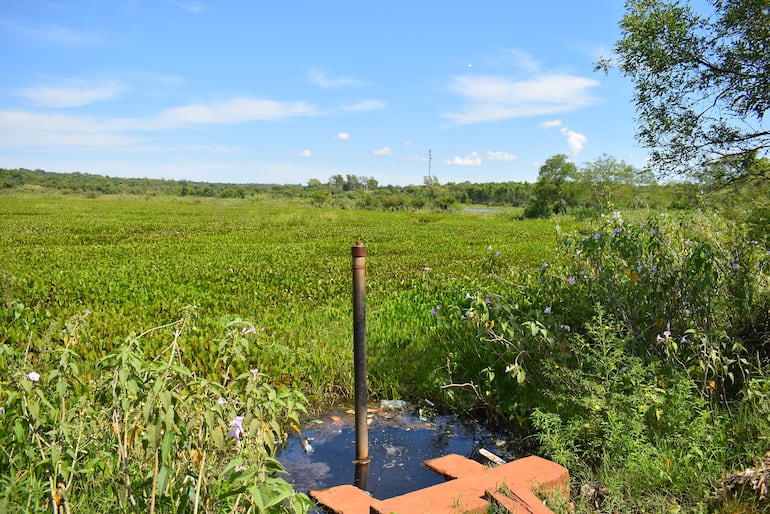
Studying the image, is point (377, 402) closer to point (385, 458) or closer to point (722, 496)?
point (385, 458)

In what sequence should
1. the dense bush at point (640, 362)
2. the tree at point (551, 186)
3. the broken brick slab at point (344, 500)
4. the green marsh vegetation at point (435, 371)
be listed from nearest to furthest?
the green marsh vegetation at point (435, 371), the broken brick slab at point (344, 500), the dense bush at point (640, 362), the tree at point (551, 186)

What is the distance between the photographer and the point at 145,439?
1.96 meters

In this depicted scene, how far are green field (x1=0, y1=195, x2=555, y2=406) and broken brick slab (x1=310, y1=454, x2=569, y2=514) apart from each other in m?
1.06

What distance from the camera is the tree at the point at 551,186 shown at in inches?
1681

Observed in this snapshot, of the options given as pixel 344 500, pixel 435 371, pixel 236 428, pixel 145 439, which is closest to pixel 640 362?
pixel 435 371

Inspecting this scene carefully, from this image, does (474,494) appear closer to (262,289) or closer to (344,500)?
(344,500)

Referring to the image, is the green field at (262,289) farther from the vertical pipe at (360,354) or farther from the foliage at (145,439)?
the vertical pipe at (360,354)

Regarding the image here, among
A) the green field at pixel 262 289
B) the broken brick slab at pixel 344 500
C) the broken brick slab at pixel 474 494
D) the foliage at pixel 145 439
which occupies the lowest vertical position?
the broken brick slab at pixel 344 500

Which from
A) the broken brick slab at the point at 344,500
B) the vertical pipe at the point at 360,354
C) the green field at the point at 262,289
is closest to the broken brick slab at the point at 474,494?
the broken brick slab at the point at 344,500

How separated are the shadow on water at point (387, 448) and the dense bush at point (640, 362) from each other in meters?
0.24

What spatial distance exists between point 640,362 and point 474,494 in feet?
4.51

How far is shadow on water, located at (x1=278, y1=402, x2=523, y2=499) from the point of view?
3240 mm

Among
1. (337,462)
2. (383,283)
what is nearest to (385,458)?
(337,462)

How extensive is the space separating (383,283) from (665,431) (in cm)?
584
